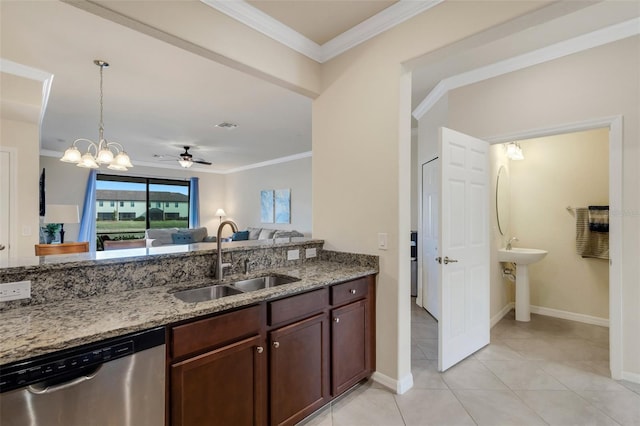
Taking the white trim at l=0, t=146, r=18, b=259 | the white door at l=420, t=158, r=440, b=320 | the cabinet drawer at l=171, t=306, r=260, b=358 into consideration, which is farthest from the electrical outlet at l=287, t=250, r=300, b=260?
the white trim at l=0, t=146, r=18, b=259

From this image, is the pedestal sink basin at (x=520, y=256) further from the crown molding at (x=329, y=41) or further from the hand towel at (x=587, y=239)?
the crown molding at (x=329, y=41)

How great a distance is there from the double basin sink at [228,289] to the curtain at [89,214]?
276 inches

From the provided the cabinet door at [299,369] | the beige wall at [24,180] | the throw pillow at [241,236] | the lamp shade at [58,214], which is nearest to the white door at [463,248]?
the cabinet door at [299,369]

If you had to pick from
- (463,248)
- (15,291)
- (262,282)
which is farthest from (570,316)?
(15,291)

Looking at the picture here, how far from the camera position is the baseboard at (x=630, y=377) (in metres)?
2.35

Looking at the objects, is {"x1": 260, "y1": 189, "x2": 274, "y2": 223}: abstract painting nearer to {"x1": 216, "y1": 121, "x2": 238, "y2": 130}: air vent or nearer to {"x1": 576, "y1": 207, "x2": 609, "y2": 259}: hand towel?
{"x1": 216, "y1": 121, "x2": 238, "y2": 130}: air vent

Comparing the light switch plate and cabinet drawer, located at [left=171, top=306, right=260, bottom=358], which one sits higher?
the light switch plate

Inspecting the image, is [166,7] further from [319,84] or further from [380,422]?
[380,422]

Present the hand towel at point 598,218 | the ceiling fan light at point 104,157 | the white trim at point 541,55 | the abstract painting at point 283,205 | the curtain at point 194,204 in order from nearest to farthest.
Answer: the white trim at point 541,55, the ceiling fan light at point 104,157, the hand towel at point 598,218, the abstract painting at point 283,205, the curtain at point 194,204

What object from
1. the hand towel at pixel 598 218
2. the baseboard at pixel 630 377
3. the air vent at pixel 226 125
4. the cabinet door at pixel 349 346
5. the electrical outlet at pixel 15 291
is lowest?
the baseboard at pixel 630 377

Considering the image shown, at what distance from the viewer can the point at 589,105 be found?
2.60m

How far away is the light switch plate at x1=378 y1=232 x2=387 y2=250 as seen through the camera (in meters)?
2.30

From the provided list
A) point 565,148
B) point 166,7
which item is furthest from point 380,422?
point 565,148

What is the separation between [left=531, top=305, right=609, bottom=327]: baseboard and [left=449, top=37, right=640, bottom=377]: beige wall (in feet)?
4.53
